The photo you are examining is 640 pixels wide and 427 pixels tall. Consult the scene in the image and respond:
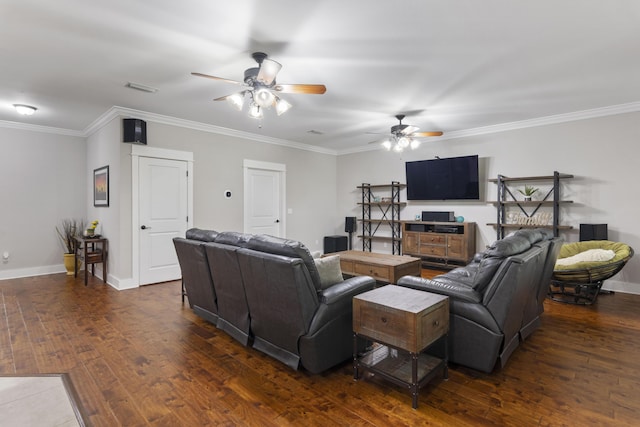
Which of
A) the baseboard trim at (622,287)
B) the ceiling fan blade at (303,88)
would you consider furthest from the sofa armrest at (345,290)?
the baseboard trim at (622,287)

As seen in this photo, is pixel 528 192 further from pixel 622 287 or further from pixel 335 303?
pixel 335 303

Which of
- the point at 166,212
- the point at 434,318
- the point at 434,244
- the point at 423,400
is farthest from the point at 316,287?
the point at 434,244

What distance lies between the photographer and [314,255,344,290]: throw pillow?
8.38 feet

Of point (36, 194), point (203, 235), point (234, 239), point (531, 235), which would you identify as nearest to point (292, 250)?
point (234, 239)

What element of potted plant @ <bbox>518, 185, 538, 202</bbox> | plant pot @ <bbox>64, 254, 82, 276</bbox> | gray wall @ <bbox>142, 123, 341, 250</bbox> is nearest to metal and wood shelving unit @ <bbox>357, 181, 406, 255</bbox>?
gray wall @ <bbox>142, 123, 341, 250</bbox>

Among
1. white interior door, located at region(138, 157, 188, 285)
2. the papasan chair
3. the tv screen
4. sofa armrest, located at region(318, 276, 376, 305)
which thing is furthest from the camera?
the tv screen

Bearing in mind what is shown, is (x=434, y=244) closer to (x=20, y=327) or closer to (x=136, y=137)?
(x=136, y=137)

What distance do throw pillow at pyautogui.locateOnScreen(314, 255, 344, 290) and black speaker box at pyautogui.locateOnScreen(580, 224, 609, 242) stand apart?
411cm

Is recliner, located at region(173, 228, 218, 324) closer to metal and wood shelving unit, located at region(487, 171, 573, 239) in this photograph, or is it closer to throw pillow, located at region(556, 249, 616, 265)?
throw pillow, located at region(556, 249, 616, 265)

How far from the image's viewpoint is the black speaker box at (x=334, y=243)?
7.23 meters

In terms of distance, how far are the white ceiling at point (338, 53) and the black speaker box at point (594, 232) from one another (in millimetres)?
1714

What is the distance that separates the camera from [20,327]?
325cm

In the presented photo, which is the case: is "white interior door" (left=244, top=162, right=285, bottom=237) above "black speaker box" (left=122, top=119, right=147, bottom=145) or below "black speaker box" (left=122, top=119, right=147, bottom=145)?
below

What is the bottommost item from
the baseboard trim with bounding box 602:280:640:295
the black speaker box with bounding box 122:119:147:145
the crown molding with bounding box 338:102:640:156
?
the baseboard trim with bounding box 602:280:640:295
